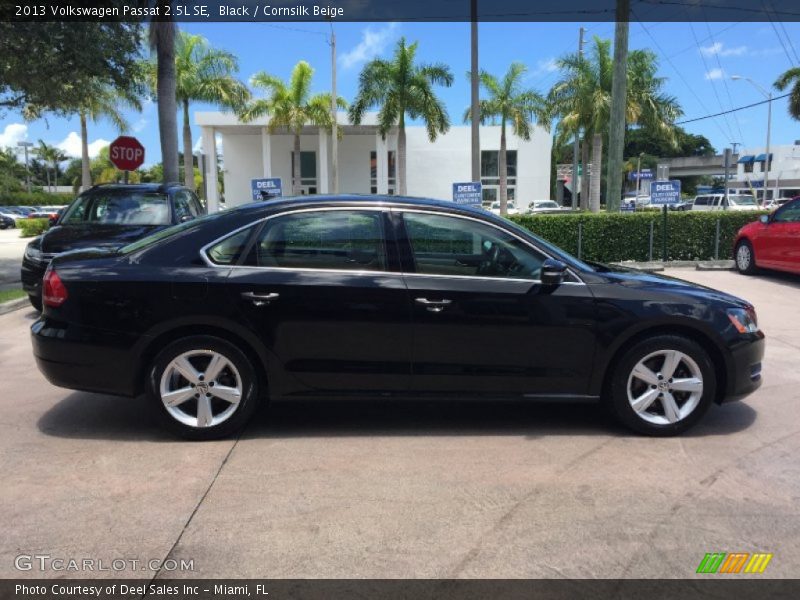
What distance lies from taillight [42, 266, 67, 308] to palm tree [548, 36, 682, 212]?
22835 mm

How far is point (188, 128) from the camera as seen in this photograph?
1172 inches

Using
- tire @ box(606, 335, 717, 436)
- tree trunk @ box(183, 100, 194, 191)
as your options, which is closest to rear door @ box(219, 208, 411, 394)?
tire @ box(606, 335, 717, 436)

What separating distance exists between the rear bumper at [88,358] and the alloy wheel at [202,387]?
0.91 feet

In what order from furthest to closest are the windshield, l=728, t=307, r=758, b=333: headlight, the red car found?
the red car < the windshield < l=728, t=307, r=758, b=333: headlight

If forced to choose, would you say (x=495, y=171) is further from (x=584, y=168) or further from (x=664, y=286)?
(x=664, y=286)

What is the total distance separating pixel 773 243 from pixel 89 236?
1123 centimetres

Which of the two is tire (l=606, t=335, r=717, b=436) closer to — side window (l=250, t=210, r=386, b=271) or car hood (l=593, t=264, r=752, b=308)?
car hood (l=593, t=264, r=752, b=308)

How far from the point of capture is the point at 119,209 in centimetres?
910

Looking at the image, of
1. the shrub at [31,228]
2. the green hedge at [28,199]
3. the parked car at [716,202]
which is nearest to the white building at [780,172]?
the parked car at [716,202]

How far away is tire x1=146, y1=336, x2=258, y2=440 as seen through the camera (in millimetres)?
4125

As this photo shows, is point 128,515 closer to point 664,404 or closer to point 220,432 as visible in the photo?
point 220,432

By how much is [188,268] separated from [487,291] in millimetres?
2013

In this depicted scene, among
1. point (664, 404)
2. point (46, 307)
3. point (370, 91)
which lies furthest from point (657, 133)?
point (46, 307)
